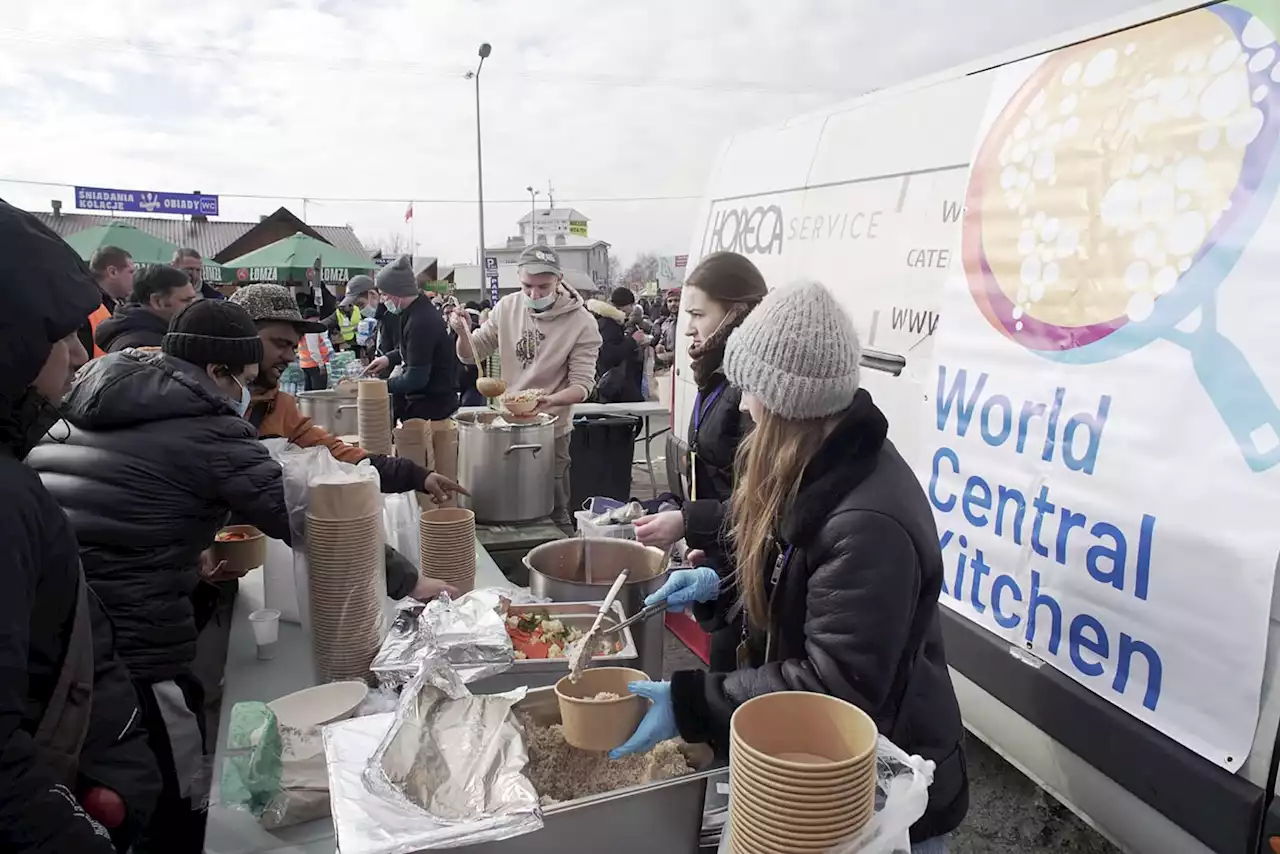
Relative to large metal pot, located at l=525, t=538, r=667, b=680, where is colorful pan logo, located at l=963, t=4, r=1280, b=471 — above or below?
above

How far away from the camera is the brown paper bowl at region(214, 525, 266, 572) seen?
2727mm

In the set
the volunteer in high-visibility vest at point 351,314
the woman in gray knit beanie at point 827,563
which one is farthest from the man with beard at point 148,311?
the volunteer in high-visibility vest at point 351,314

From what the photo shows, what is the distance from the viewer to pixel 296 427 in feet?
10.5

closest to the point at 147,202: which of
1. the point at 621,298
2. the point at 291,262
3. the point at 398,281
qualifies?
the point at 291,262

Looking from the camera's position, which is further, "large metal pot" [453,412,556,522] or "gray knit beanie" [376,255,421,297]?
"gray knit beanie" [376,255,421,297]

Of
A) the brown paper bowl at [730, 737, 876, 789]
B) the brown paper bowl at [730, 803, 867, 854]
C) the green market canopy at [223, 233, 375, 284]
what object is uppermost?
the green market canopy at [223, 233, 375, 284]

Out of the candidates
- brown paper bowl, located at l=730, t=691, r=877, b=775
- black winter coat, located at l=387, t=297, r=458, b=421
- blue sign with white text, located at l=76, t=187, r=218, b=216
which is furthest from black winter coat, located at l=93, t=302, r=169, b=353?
blue sign with white text, located at l=76, t=187, r=218, b=216

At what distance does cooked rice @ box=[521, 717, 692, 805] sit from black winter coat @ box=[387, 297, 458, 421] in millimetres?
3719

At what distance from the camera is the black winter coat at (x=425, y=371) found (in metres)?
4.93

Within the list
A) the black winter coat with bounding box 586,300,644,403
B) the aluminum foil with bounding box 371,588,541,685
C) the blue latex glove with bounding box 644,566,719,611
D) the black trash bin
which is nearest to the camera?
the aluminum foil with bounding box 371,588,541,685

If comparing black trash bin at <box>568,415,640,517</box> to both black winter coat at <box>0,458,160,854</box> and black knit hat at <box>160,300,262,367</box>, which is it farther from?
black winter coat at <box>0,458,160,854</box>

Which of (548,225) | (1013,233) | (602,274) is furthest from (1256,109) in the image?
(548,225)

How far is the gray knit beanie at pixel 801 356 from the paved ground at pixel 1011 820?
214 cm

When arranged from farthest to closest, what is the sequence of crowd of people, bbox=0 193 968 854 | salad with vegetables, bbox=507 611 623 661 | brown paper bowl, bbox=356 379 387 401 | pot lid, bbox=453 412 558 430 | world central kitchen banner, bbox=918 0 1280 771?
1. pot lid, bbox=453 412 558 430
2. brown paper bowl, bbox=356 379 387 401
3. salad with vegetables, bbox=507 611 623 661
4. world central kitchen banner, bbox=918 0 1280 771
5. crowd of people, bbox=0 193 968 854
